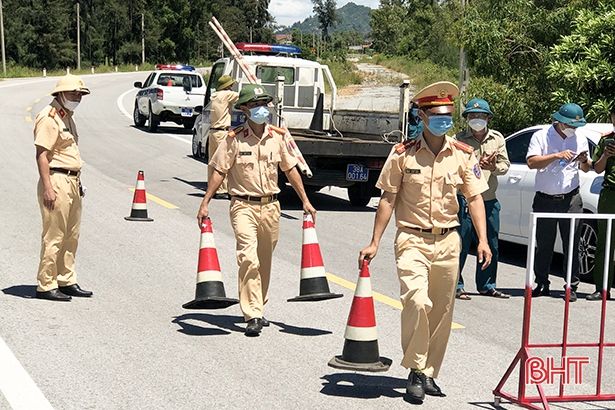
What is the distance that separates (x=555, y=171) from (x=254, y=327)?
3.67 m

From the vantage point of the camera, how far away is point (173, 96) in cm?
3020

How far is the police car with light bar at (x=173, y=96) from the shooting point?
30172mm

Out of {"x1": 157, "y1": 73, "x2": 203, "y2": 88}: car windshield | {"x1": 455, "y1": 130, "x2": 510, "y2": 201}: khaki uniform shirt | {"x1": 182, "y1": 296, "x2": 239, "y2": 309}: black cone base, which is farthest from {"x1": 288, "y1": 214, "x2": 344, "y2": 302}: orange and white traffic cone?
{"x1": 157, "y1": 73, "x2": 203, "y2": 88}: car windshield

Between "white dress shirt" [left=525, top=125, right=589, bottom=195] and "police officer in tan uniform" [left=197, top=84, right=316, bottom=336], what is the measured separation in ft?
9.43

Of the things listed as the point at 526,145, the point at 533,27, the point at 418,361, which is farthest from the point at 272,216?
the point at 533,27

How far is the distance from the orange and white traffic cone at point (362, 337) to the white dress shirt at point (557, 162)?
3757 mm

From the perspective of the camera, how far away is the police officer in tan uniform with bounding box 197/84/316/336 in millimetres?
7969

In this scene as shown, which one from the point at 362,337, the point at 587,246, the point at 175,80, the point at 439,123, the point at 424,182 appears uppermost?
the point at 439,123

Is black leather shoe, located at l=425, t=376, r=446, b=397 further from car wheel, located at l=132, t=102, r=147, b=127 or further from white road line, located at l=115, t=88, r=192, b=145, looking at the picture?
car wheel, located at l=132, t=102, r=147, b=127

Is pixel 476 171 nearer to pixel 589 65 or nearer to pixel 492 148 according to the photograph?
pixel 492 148

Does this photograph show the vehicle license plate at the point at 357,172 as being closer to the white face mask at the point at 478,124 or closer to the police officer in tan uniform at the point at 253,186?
the white face mask at the point at 478,124

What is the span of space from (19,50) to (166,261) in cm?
9632

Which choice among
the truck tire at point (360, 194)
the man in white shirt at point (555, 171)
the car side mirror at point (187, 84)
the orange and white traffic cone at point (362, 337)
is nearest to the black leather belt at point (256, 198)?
the orange and white traffic cone at point (362, 337)

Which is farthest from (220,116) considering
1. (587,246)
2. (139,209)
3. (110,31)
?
(110,31)
